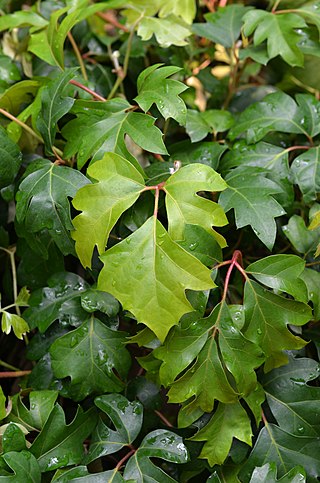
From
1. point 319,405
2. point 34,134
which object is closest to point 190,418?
point 319,405

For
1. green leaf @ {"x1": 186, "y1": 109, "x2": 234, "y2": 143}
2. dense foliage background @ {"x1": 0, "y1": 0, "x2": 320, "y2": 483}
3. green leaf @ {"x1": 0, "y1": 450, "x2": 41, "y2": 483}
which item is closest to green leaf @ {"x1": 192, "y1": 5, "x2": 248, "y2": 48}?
dense foliage background @ {"x1": 0, "y1": 0, "x2": 320, "y2": 483}

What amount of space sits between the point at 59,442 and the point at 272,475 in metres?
0.33

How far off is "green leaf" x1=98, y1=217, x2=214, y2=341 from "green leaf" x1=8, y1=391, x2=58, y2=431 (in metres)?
0.26

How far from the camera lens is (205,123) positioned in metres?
1.16

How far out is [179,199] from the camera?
890 millimetres

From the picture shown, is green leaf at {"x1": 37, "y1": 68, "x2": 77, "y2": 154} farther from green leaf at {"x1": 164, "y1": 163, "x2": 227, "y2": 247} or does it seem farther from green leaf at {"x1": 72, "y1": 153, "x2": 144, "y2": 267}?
green leaf at {"x1": 164, "y1": 163, "x2": 227, "y2": 247}

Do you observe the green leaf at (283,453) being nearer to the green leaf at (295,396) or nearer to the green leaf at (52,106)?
the green leaf at (295,396)

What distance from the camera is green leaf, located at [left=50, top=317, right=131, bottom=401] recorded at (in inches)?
39.0

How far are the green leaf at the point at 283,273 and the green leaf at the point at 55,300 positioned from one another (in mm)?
306

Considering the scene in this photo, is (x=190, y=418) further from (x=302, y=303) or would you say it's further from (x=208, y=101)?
(x=208, y=101)

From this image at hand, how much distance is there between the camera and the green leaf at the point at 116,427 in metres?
0.95

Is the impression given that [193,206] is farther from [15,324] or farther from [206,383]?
[15,324]

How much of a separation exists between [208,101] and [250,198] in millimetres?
449

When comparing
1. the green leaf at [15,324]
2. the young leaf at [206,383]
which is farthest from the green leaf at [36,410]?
the young leaf at [206,383]
